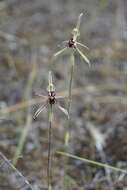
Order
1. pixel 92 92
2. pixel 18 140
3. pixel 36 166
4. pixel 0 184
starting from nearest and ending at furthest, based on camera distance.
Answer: pixel 0 184
pixel 36 166
pixel 18 140
pixel 92 92

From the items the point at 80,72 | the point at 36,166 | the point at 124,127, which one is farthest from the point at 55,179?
the point at 80,72

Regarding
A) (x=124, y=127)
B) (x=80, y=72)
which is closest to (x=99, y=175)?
(x=124, y=127)

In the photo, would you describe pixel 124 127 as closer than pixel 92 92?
Yes

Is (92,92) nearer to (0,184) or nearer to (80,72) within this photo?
(80,72)

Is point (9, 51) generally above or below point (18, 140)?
above

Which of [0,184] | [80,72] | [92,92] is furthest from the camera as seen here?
[80,72]

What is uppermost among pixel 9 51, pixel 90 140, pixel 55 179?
pixel 9 51
